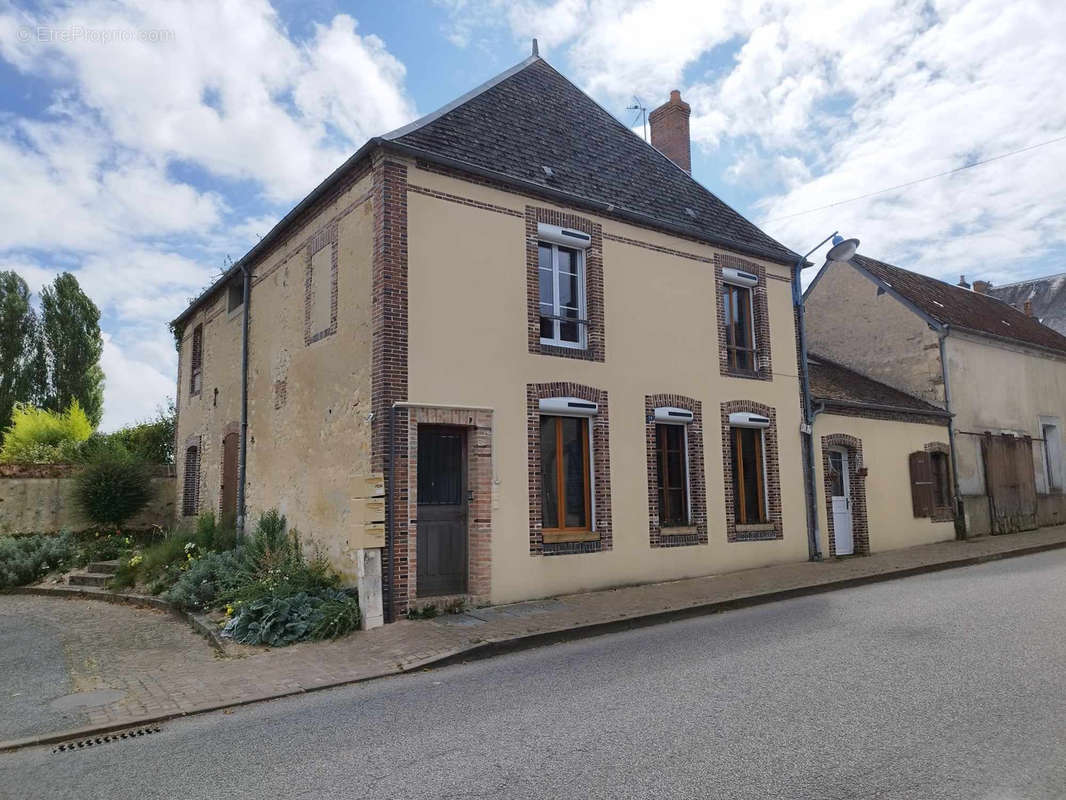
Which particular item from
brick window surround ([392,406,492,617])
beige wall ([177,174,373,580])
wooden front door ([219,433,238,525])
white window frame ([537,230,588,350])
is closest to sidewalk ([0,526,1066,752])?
brick window surround ([392,406,492,617])

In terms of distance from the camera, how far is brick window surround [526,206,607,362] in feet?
34.2

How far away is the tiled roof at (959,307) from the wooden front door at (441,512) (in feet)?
45.3

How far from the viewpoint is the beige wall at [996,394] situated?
17.8 metres

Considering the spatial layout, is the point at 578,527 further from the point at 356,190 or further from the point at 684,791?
the point at 684,791

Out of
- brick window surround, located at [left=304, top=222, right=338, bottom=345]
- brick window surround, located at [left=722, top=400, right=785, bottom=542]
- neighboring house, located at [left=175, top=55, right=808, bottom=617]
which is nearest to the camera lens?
neighboring house, located at [left=175, top=55, right=808, bottom=617]

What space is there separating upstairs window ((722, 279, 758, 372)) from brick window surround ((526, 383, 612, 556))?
3.44 m

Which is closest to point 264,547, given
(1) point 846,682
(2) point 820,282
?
(1) point 846,682

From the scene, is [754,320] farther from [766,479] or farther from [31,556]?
[31,556]

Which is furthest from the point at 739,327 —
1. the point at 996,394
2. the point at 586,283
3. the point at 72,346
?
the point at 72,346

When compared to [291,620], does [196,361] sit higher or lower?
higher

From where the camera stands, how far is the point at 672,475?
1181cm

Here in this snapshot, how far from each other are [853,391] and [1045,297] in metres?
19.3

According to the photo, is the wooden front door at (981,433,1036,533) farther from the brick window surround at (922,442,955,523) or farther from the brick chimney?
the brick chimney

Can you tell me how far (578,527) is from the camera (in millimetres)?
10508
